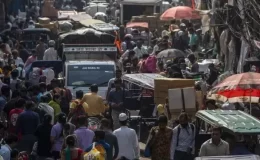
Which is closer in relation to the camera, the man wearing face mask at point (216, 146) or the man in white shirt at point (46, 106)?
the man wearing face mask at point (216, 146)

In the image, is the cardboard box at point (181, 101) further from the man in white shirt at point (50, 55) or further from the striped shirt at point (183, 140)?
the man in white shirt at point (50, 55)

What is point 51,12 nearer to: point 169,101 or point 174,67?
point 174,67

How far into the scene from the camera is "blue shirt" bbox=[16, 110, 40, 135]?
18.2 m

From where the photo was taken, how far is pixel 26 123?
18188 millimetres

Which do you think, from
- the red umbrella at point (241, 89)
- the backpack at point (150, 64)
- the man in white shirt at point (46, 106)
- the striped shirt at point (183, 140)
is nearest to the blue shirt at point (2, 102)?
the man in white shirt at point (46, 106)

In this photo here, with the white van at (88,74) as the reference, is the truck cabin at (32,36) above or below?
below

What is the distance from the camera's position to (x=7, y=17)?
48.3 meters

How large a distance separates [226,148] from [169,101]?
4873 millimetres

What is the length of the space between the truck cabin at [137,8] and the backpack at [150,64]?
20.2 metres

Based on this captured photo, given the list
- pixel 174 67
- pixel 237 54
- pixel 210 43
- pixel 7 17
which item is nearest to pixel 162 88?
pixel 174 67

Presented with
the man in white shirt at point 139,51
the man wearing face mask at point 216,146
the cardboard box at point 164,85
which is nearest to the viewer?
the man wearing face mask at point 216,146

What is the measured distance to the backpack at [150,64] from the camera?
28516 millimetres

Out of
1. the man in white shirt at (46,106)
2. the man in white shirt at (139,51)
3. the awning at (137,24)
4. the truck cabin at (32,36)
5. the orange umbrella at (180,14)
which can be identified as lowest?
the awning at (137,24)

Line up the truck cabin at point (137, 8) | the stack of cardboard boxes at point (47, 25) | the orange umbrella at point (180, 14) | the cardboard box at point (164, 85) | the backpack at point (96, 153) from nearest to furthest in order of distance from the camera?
the backpack at point (96, 153) < the cardboard box at point (164, 85) < the orange umbrella at point (180, 14) < the stack of cardboard boxes at point (47, 25) < the truck cabin at point (137, 8)
